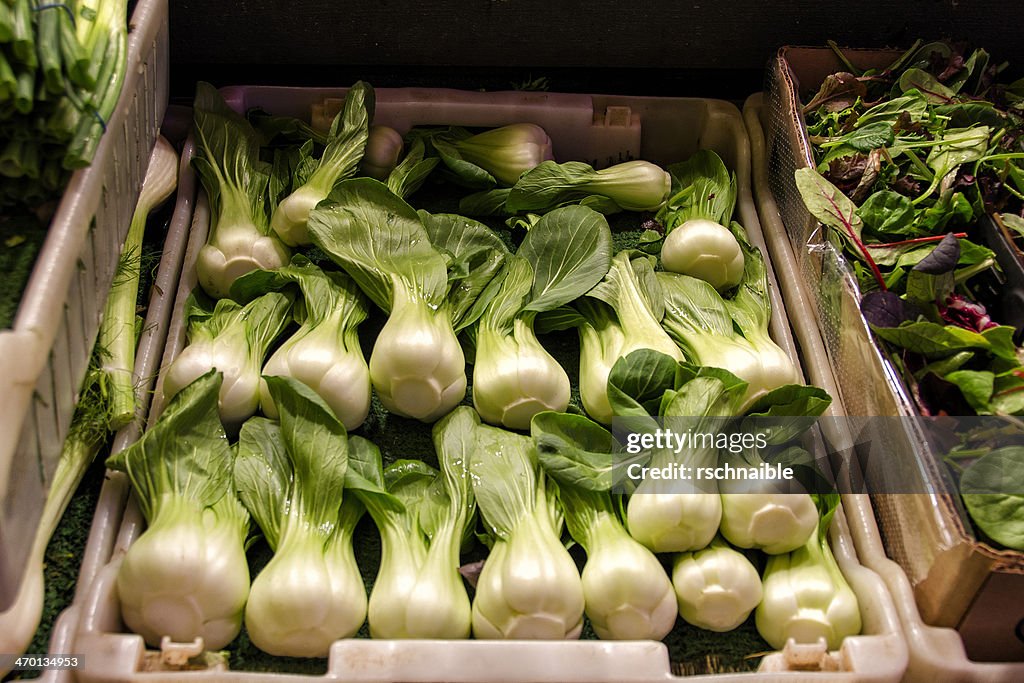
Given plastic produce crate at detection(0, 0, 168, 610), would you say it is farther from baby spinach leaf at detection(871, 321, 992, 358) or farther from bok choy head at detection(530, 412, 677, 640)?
baby spinach leaf at detection(871, 321, 992, 358)

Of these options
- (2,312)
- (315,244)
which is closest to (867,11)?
(315,244)

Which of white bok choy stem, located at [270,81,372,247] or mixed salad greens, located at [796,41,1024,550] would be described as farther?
white bok choy stem, located at [270,81,372,247]

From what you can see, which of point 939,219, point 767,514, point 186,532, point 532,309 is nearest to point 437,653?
point 186,532

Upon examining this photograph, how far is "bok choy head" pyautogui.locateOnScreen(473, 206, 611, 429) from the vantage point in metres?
1.81

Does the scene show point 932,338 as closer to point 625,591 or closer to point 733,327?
point 733,327

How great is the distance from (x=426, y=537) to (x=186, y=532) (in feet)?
1.39

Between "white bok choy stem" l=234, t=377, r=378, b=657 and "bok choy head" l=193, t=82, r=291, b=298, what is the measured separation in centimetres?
44

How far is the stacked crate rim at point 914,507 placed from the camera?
60.1 inches

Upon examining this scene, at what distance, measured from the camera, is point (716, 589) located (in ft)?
5.21

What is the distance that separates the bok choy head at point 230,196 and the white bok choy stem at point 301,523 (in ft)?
1.45

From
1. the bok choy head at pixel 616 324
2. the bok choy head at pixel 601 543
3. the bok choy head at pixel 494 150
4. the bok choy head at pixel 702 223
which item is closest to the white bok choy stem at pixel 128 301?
the bok choy head at pixel 494 150

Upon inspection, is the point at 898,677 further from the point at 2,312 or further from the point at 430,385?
the point at 2,312

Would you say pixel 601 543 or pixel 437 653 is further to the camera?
pixel 601 543

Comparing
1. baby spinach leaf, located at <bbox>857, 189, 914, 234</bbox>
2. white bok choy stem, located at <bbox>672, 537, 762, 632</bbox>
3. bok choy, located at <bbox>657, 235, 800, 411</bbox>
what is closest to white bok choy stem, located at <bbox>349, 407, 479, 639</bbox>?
white bok choy stem, located at <bbox>672, 537, 762, 632</bbox>
